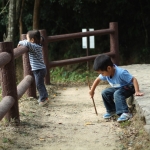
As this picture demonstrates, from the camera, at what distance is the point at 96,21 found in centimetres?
1270

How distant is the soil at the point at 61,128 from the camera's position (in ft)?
13.1

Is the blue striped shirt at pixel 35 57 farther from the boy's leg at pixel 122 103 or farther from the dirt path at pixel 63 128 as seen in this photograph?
the boy's leg at pixel 122 103

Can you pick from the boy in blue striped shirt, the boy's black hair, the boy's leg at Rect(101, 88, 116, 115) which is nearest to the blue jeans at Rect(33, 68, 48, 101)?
the boy in blue striped shirt

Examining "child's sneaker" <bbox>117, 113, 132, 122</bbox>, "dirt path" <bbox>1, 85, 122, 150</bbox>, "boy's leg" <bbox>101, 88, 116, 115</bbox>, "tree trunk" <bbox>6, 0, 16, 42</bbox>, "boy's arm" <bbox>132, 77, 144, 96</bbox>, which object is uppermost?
"tree trunk" <bbox>6, 0, 16, 42</bbox>

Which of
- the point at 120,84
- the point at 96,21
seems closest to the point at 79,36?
the point at 120,84

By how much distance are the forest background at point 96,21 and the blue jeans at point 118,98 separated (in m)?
6.92

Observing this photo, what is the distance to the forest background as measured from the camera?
12.0m

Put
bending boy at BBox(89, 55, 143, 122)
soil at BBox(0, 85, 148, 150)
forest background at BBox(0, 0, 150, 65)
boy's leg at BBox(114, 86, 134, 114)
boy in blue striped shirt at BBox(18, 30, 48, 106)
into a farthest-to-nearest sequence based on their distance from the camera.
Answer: forest background at BBox(0, 0, 150, 65) → boy in blue striped shirt at BBox(18, 30, 48, 106) → boy's leg at BBox(114, 86, 134, 114) → bending boy at BBox(89, 55, 143, 122) → soil at BBox(0, 85, 148, 150)

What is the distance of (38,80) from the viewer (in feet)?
19.2

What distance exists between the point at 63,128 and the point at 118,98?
2.62ft

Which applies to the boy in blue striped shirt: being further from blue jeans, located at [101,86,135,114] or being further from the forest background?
the forest background

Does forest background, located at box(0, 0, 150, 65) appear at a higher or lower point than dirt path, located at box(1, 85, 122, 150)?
higher

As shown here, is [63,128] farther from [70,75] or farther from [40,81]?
[70,75]

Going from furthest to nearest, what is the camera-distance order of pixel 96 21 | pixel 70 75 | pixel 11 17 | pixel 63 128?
pixel 96 21 < pixel 70 75 < pixel 11 17 < pixel 63 128
